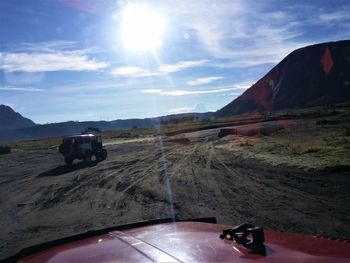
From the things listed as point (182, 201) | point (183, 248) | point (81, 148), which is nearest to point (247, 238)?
point (183, 248)

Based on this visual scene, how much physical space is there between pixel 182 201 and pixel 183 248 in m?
10.9

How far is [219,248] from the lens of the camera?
10.6ft

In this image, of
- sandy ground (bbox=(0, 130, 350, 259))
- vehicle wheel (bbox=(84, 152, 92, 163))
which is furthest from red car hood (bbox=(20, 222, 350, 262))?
vehicle wheel (bbox=(84, 152, 92, 163))

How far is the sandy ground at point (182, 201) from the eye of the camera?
34.4ft

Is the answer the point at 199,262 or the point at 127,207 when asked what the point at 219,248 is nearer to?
the point at 199,262

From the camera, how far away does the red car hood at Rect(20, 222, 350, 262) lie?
295cm

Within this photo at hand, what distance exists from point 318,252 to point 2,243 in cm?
857

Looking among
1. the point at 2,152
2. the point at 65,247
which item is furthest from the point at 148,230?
the point at 2,152

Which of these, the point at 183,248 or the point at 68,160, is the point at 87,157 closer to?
the point at 68,160

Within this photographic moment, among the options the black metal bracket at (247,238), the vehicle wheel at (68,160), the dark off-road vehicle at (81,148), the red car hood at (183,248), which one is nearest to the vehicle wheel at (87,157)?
the dark off-road vehicle at (81,148)

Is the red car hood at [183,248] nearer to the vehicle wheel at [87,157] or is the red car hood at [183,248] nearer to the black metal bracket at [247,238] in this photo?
the black metal bracket at [247,238]

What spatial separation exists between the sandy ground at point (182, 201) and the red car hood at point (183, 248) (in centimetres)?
559

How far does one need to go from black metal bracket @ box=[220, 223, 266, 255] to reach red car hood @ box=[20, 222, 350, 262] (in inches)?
1.8

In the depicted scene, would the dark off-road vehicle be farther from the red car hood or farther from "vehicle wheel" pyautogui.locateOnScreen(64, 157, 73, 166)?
the red car hood
